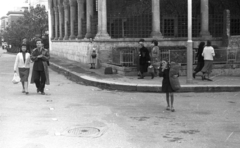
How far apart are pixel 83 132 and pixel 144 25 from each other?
1461 centimetres

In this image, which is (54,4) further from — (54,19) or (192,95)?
(192,95)

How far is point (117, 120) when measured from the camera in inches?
336

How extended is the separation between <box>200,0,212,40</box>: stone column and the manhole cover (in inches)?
572

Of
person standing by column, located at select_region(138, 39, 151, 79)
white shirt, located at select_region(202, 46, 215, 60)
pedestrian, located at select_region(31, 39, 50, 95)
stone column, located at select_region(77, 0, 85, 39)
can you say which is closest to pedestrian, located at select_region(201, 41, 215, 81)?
white shirt, located at select_region(202, 46, 215, 60)

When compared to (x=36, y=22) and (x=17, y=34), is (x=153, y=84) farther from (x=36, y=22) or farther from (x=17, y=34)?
(x=17, y=34)

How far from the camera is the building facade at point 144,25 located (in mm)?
20641

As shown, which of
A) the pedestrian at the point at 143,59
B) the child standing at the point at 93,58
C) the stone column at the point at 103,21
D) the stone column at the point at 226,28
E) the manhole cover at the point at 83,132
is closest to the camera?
the manhole cover at the point at 83,132

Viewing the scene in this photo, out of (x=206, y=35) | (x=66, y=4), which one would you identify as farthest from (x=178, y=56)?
(x=66, y=4)

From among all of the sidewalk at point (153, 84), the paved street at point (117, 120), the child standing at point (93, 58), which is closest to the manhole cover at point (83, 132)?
the paved street at point (117, 120)

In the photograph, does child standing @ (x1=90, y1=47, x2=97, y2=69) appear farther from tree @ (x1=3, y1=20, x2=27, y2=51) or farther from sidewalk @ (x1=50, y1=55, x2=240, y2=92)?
tree @ (x1=3, y1=20, x2=27, y2=51)

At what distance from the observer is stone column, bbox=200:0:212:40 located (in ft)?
67.8

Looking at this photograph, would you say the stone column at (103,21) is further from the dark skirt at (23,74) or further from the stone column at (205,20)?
the dark skirt at (23,74)

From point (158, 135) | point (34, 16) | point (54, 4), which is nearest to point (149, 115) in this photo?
point (158, 135)

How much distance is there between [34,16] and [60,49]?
25.8 m
